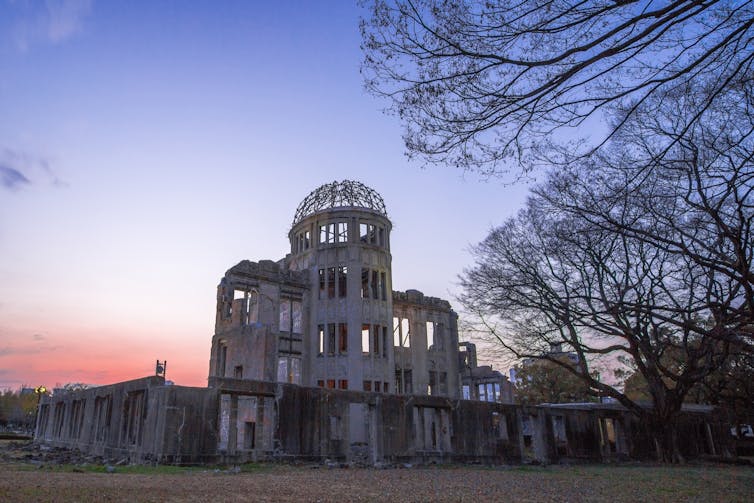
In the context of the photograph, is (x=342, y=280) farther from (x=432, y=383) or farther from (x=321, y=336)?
(x=432, y=383)

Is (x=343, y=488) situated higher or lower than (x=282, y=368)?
lower

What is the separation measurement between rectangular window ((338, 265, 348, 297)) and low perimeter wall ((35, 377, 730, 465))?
11129mm

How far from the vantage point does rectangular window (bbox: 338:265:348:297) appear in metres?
34.3

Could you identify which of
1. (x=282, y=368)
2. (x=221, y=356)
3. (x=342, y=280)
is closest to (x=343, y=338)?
(x=342, y=280)

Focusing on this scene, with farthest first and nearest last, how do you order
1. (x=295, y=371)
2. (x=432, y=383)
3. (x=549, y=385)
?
(x=549, y=385)
(x=432, y=383)
(x=295, y=371)

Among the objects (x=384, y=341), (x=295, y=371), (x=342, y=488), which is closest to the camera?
(x=342, y=488)

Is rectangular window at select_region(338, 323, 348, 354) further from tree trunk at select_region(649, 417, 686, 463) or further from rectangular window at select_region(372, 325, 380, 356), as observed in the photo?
tree trunk at select_region(649, 417, 686, 463)

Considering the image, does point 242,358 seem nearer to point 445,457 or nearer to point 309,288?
point 309,288

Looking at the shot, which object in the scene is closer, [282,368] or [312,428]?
[312,428]

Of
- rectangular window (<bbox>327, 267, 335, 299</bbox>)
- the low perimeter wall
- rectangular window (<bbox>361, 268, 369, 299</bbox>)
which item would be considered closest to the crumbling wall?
the low perimeter wall

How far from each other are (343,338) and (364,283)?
4.26 metres

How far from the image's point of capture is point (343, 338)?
112 ft

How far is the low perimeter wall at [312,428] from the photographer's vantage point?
15086mm

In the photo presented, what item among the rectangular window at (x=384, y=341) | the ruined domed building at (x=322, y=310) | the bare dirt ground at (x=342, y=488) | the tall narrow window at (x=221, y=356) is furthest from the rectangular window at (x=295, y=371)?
the bare dirt ground at (x=342, y=488)
